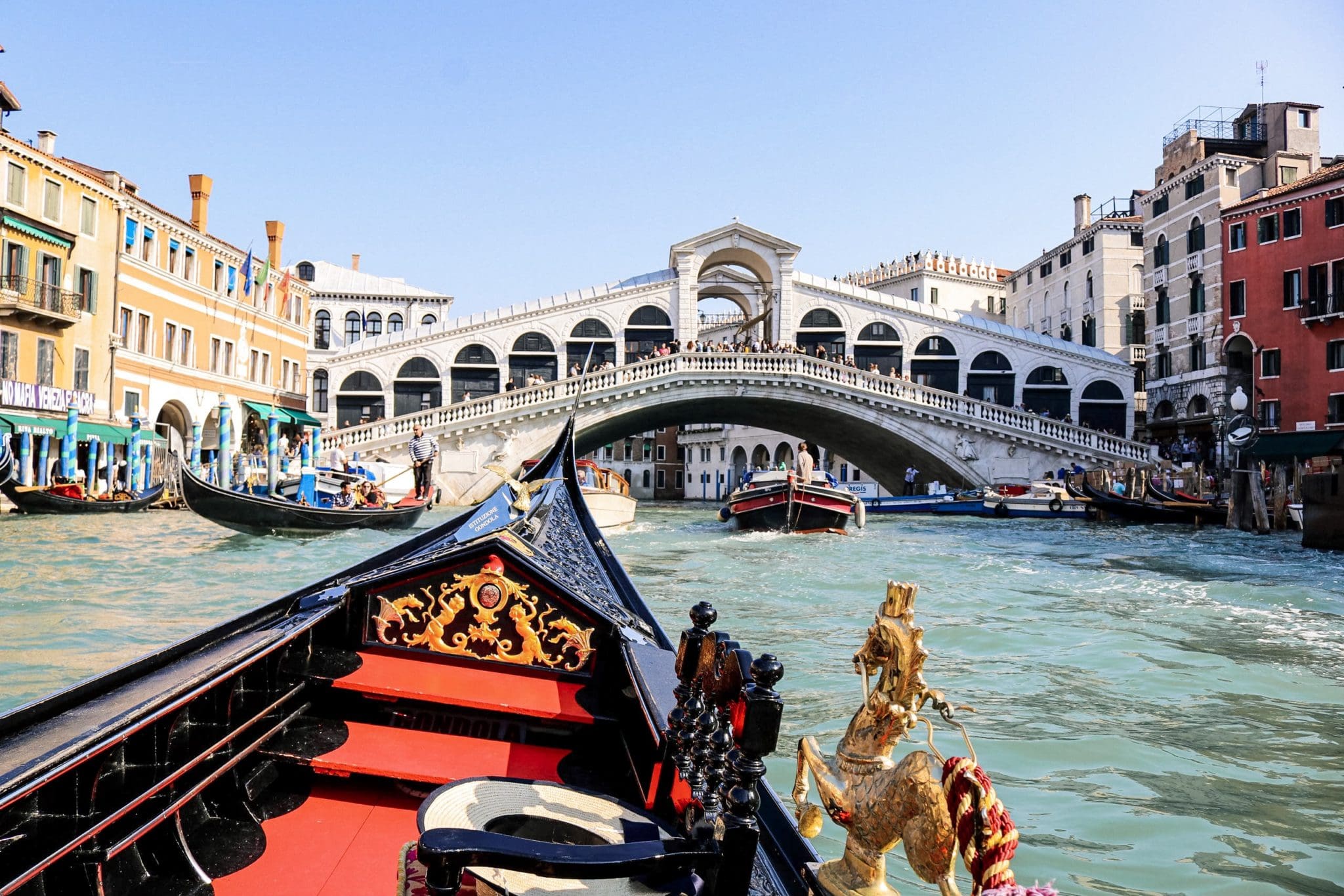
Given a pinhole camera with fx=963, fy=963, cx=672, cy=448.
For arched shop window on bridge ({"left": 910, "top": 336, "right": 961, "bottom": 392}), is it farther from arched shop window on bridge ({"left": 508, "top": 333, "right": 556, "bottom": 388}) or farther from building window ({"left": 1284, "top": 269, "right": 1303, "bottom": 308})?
arched shop window on bridge ({"left": 508, "top": 333, "right": 556, "bottom": 388})

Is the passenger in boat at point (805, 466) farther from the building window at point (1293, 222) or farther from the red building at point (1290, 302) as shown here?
the building window at point (1293, 222)

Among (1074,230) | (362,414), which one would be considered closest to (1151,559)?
(362,414)

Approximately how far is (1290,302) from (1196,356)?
1.62m

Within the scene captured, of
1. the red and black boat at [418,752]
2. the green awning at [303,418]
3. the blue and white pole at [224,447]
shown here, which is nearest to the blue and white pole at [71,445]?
the blue and white pole at [224,447]

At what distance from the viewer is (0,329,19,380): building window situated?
27.9 feet

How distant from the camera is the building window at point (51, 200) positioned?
8898 mm

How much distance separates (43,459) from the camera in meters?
8.70

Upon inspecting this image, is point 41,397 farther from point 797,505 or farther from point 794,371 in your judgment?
point 794,371

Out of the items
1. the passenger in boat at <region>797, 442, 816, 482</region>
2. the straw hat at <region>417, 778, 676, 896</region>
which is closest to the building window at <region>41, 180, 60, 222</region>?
the passenger in boat at <region>797, 442, 816, 482</region>

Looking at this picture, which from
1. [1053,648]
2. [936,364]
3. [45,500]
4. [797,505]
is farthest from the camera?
[936,364]

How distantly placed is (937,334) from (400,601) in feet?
47.8

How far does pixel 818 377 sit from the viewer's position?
1166cm

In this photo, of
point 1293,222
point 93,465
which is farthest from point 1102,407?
point 93,465

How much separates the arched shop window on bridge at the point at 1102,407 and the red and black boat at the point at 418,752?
14353mm
